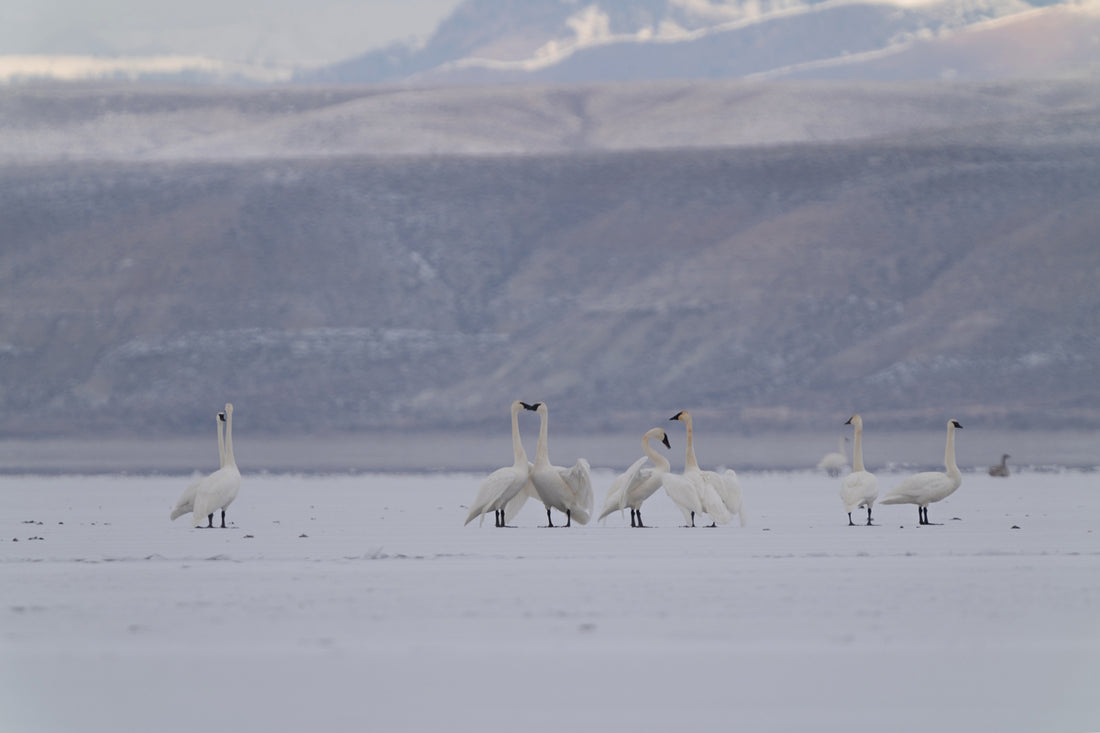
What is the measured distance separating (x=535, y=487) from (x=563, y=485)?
11.3 inches

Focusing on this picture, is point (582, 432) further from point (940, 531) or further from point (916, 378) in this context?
point (940, 531)

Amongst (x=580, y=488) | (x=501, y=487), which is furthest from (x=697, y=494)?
(x=501, y=487)

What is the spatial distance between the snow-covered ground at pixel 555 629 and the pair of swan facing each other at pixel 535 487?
42 centimetres

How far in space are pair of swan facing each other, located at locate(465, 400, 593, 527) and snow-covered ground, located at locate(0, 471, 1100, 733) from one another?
16.5 inches

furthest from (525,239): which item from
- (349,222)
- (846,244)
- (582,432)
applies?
(582,432)

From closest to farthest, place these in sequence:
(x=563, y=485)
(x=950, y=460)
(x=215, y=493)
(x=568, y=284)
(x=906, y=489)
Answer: (x=215, y=493)
(x=563, y=485)
(x=906, y=489)
(x=950, y=460)
(x=568, y=284)

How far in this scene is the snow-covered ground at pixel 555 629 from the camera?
29.3 feet

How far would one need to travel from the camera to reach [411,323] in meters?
86.0

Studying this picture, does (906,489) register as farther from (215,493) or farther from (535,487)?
(215,493)

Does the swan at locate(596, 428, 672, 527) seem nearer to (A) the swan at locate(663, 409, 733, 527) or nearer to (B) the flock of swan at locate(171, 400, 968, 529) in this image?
(B) the flock of swan at locate(171, 400, 968, 529)

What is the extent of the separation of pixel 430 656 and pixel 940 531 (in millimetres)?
9626

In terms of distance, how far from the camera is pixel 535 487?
1969 cm

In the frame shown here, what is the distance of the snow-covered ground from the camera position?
892cm

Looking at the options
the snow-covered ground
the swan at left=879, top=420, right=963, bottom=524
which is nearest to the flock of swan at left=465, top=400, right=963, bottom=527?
the swan at left=879, top=420, right=963, bottom=524
